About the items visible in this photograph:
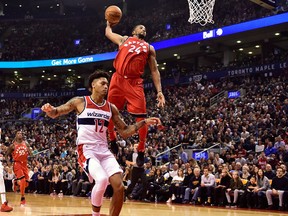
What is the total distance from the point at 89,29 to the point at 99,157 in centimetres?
3727

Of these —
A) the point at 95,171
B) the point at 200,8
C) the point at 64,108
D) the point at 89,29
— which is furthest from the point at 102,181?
the point at 89,29

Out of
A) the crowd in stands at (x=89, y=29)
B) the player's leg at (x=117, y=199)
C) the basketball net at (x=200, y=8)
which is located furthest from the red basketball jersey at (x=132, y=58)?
the crowd in stands at (x=89, y=29)

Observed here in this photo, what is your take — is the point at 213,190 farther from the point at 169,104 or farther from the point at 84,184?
the point at 169,104

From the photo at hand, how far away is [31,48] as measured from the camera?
135 feet

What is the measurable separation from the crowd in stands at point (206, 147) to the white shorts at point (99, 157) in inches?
294

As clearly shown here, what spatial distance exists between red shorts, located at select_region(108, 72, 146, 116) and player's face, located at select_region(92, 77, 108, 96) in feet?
2.67

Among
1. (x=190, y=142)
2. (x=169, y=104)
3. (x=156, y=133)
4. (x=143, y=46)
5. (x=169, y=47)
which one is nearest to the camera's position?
(x=143, y=46)

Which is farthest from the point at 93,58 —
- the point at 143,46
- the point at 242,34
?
the point at 143,46

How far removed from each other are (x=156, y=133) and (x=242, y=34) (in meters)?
10.1

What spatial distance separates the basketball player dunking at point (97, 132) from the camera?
5348 millimetres

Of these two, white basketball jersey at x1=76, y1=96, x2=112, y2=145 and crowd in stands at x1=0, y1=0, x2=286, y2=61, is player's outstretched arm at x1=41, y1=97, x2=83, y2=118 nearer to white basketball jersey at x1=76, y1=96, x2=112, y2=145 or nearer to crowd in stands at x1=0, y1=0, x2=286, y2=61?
white basketball jersey at x1=76, y1=96, x2=112, y2=145

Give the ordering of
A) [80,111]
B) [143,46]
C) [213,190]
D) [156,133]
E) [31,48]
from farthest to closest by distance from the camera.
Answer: [31,48] < [156,133] < [213,190] < [143,46] < [80,111]

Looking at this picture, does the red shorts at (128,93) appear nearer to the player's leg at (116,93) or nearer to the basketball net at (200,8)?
the player's leg at (116,93)

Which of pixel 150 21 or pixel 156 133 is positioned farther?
pixel 150 21
